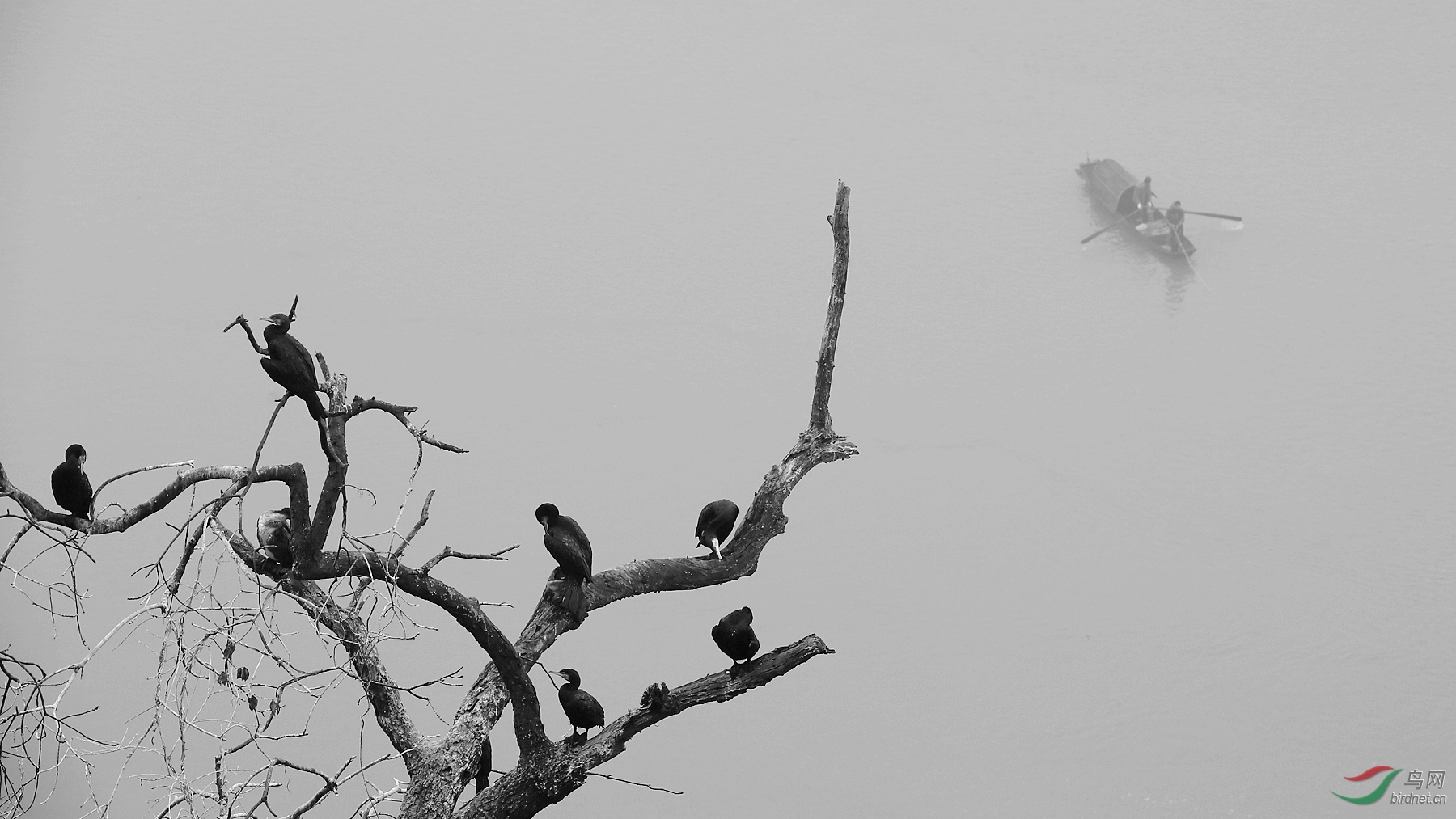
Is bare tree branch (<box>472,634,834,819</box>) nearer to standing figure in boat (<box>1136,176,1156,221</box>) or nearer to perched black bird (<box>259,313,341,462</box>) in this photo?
perched black bird (<box>259,313,341,462</box>)

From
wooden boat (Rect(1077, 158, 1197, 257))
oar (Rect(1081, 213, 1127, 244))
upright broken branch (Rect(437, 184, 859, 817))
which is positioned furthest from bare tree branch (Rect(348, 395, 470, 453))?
wooden boat (Rect(1077, 158, 1197, 257))

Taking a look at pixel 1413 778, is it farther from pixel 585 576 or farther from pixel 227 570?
pixel 227 570

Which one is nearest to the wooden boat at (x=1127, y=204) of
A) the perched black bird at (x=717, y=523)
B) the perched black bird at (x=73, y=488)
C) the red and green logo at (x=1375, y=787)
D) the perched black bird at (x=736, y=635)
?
the red and green logo at (x=1375, y=787)

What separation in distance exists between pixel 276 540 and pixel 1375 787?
6031 millimetres

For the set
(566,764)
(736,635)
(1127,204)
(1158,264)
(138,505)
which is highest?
(1127,204)

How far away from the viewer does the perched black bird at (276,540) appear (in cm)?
292

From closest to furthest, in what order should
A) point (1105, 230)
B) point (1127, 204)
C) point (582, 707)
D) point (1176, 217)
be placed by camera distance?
point (582, 707), point (1176, 217), point (1105, 230), point (1127, 204)

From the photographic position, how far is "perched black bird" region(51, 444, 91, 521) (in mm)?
2766

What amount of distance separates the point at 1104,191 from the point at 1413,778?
5.60 metres

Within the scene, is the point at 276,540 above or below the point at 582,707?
above

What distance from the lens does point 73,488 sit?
2.77 metres

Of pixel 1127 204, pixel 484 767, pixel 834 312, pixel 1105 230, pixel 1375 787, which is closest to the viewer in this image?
pixel 484 767

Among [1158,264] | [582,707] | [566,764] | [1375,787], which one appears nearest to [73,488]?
[566,764]

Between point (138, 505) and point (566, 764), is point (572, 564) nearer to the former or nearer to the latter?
point (566, 764)
